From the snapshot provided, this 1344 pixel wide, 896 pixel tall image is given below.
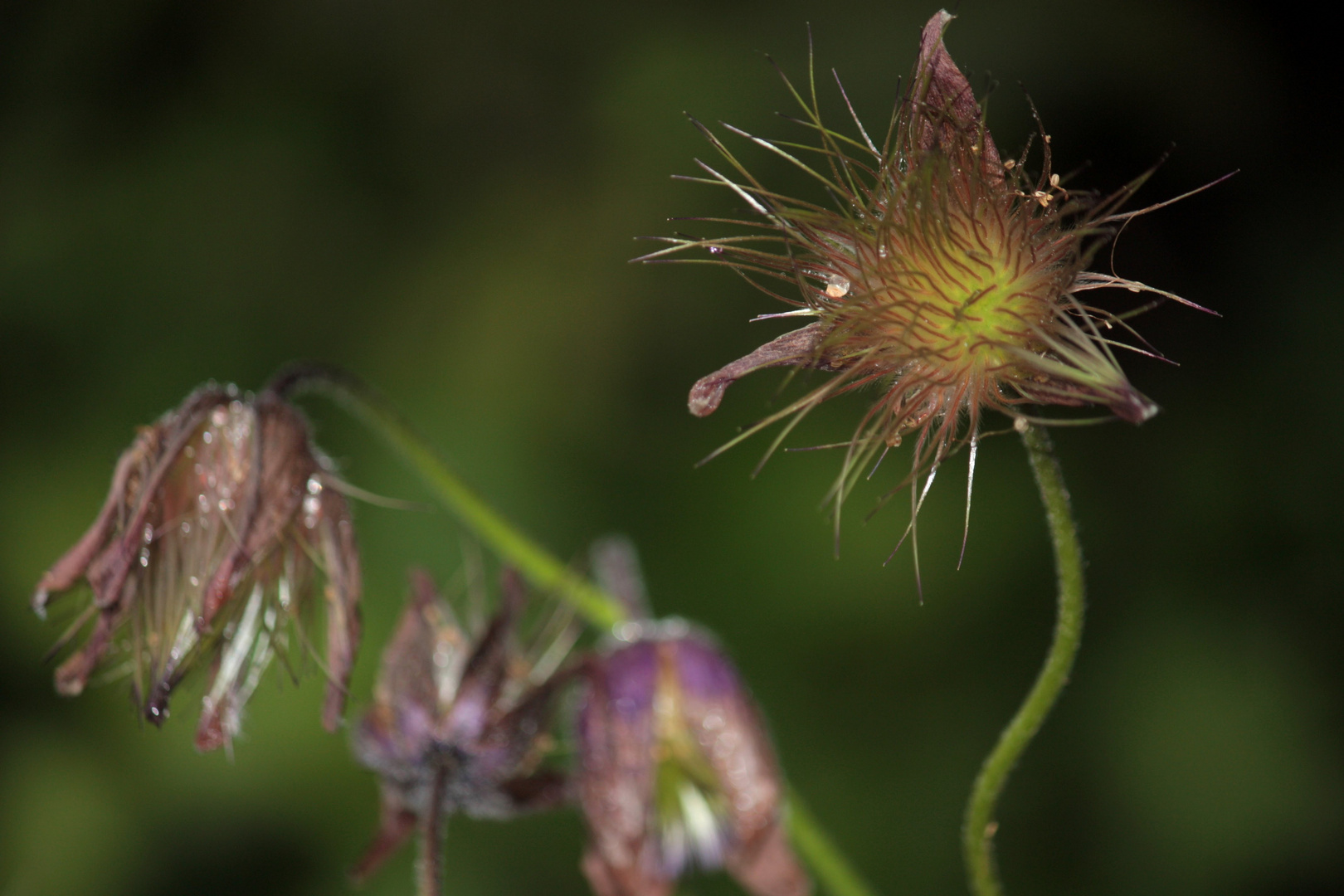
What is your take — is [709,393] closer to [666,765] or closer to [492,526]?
[492,526]

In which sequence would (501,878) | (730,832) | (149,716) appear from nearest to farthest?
(149,716), (730,832), (501,878)

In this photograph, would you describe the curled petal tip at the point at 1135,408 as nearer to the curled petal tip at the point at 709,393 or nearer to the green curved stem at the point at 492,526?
the curled petal tip at the point at 709,393

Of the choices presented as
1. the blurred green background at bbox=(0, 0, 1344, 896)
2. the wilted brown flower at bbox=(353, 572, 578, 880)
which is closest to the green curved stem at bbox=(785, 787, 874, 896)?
the wilted brown flower at bbox=(353, 572, 578, 880)

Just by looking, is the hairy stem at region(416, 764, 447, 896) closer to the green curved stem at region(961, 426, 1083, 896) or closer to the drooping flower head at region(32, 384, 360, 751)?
the drooping flower head at region(32, 384, 360, 751)

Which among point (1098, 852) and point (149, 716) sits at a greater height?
point (149, 716)

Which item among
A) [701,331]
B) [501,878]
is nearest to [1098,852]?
[501,878]

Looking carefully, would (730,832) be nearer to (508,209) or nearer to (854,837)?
(854,837)
